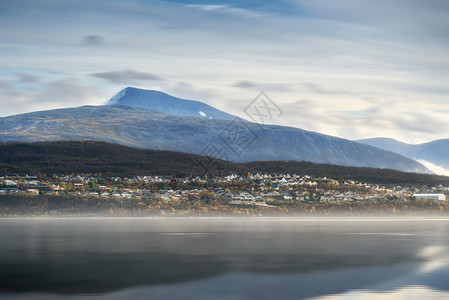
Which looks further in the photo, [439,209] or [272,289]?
[439,209]

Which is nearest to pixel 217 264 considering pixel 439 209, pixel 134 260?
pixel 134 260

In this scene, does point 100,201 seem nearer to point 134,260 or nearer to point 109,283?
point 134,260

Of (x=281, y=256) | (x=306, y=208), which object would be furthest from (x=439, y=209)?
(x=281, y=256)

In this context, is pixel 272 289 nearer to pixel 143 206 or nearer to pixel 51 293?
pixel 51 293

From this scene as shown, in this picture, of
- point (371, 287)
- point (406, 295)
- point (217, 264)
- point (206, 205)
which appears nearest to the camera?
point (406, 295)

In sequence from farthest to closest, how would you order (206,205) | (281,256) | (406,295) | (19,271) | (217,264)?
(206,205)
(281,256)
(217,264)
(19,271)
(406,295)

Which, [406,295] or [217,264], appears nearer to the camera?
[406,295]
